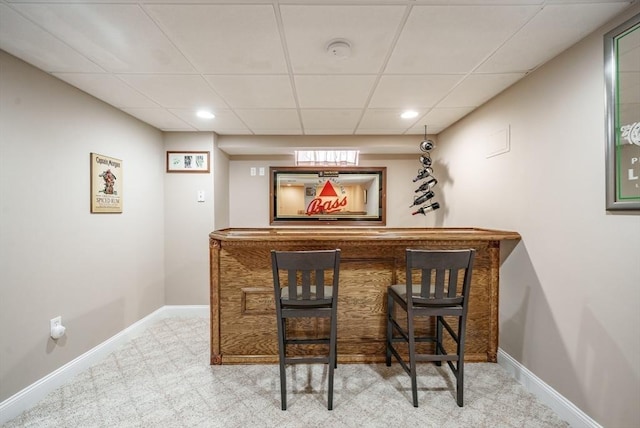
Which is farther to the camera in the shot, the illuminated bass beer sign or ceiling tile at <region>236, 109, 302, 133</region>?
the illuminated bass beer sign

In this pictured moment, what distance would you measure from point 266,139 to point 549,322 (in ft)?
11.2

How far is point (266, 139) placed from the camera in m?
3.65

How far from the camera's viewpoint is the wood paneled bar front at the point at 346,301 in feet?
7.57

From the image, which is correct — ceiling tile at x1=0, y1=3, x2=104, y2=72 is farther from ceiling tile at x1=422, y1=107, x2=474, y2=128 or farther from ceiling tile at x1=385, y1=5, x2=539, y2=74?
ceiling tile at x1=422, y1=107, x2=474, y2=128

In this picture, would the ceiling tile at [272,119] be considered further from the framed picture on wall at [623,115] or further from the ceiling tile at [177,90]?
the framed picture on wall at [623,115]

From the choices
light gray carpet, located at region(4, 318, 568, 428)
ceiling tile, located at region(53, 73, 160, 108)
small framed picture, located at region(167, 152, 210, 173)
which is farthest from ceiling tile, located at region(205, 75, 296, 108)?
light gray carpet, located at region(4, 318, 568, 428)

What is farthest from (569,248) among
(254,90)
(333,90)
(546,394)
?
(254,90)

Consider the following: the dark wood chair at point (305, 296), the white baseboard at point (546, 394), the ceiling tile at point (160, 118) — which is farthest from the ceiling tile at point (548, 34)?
the ceiling tile at point (160, 118)

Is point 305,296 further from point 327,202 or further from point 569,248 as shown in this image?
point 327,202

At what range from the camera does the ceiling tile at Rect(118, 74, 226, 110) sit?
2.03m

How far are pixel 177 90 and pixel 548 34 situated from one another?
2.59m

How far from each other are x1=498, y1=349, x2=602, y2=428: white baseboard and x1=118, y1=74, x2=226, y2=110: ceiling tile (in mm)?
3314

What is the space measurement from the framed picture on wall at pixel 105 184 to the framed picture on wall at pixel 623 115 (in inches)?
146

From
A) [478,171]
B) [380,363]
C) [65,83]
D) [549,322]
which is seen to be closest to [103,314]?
[65,83]
